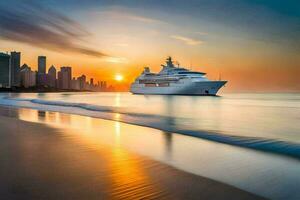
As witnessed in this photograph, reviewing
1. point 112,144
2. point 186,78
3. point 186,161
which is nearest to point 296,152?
point 186,161

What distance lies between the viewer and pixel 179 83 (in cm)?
9581

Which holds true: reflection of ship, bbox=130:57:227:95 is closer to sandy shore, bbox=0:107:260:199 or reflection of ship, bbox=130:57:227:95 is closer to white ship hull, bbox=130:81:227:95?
white ship hull, bbox=130:81:227:95

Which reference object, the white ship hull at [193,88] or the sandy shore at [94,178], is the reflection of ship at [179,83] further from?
the sandy shore at [94,178]

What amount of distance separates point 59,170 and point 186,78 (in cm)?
9020

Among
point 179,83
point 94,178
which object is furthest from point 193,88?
point 94,178

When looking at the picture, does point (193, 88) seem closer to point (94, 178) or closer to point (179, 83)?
point (179, 83)

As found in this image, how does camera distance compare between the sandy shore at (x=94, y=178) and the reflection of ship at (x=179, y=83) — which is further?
the reflection of ship at (x=179, y=83)

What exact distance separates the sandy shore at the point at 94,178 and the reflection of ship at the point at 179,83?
88079mm

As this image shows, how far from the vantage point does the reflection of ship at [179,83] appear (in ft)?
307

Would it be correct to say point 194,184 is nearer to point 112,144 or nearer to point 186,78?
point 112,144

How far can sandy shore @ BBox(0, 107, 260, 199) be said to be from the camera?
3.82 m

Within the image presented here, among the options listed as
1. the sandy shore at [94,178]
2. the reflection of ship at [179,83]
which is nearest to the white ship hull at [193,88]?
the reflection of ship at [179,83]

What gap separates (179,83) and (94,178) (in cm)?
9227

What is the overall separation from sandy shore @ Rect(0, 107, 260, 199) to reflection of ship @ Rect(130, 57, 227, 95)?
88.1m
